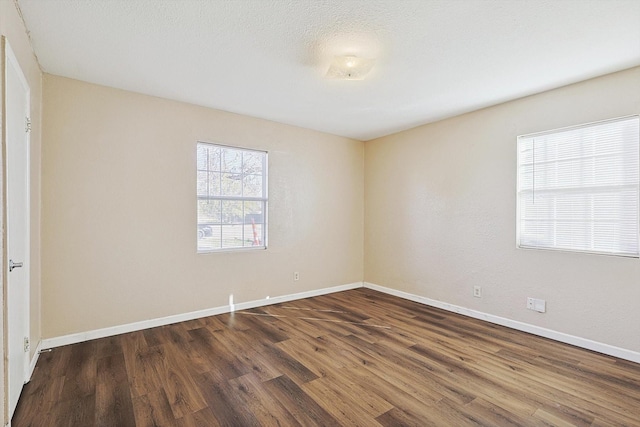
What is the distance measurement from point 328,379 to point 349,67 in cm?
246

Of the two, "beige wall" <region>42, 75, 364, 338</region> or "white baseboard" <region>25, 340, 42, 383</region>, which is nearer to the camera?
"white baseboard" <region>25, 340, 42, 383</region>

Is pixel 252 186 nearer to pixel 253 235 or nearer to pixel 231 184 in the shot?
pixel 231 184

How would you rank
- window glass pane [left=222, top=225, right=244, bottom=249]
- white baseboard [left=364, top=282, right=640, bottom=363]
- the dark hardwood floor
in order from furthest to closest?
window glass pane [left=222, top=225, right=244, bottom=249], white baseboard [left=364, top=282, right=640, bottom=363], the dark hardwood floor

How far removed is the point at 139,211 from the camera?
322 centimetres

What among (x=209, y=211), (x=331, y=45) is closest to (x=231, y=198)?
(x=209, y=211)

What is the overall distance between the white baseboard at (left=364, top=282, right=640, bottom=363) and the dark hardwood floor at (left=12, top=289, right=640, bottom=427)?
10 cm

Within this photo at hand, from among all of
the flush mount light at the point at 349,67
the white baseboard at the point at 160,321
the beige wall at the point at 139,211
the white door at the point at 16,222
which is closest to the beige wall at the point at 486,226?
the beige wall at the point at 139,211

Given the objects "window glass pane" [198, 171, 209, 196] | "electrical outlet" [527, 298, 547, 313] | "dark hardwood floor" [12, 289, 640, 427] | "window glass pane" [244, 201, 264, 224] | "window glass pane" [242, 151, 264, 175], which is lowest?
"dark hardwood floor" [12, 289, 640, 427]

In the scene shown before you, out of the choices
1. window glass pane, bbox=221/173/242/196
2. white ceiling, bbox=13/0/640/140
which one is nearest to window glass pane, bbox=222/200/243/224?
window glass pane, bbox=221/173/242/196

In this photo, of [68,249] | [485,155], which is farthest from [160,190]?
[485,155]

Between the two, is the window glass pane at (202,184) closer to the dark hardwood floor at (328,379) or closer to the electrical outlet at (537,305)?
the dark hardwood floor at (328,379)

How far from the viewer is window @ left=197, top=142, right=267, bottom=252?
A: 371cm

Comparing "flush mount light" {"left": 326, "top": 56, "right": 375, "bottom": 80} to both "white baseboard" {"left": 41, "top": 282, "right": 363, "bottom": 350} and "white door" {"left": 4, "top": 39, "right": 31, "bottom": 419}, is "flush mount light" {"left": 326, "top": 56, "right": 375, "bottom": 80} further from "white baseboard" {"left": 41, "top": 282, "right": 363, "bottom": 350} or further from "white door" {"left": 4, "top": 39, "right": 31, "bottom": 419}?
"white baseboard" {"left": 41, "top": 282, "right": 363, "bottom": 350}

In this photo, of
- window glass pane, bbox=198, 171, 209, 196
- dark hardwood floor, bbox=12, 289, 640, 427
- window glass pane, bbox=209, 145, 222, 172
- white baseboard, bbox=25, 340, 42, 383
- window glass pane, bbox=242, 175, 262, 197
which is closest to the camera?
dark hardwood floor, bbox=12, 289, 640, 427
